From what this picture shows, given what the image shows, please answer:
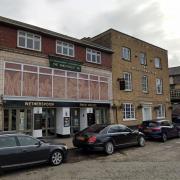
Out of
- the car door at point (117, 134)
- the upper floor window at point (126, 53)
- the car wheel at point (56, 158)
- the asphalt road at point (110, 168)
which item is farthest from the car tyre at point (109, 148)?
the upper floor window at point (126, 53)

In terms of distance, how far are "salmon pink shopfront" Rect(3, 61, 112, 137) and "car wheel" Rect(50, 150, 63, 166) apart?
6.65m

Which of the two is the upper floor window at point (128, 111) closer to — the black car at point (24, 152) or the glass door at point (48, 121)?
the glass door at point (48, 121)

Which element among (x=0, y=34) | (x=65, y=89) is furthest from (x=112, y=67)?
(x=0, y=34)

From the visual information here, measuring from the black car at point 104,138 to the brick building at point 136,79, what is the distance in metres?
8.81

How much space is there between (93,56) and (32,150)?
13751mm

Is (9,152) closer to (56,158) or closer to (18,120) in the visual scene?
(56,158)

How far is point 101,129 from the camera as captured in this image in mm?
12383

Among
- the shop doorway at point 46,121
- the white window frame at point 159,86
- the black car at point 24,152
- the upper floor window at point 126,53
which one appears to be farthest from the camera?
the white window frame at point 159,86

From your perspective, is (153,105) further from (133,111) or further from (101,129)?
(101,129)

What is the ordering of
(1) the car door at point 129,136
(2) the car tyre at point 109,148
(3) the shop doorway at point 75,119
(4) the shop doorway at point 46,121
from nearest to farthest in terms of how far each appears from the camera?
(2) the car tyre at point 109,148 < (1) the car door at point 129,136 < (4) the shop doorway at point 46,121 < (3) the shop doorway at point 75,119

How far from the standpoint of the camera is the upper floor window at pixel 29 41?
54.7 ft

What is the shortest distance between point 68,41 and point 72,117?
6.16m

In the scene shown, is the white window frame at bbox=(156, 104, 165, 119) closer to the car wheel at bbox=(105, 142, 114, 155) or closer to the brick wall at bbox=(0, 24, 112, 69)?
the brick wall at bbox=(0, 24, 112, 69)

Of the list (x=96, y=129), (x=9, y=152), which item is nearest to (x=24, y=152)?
(x=9, y=152)
